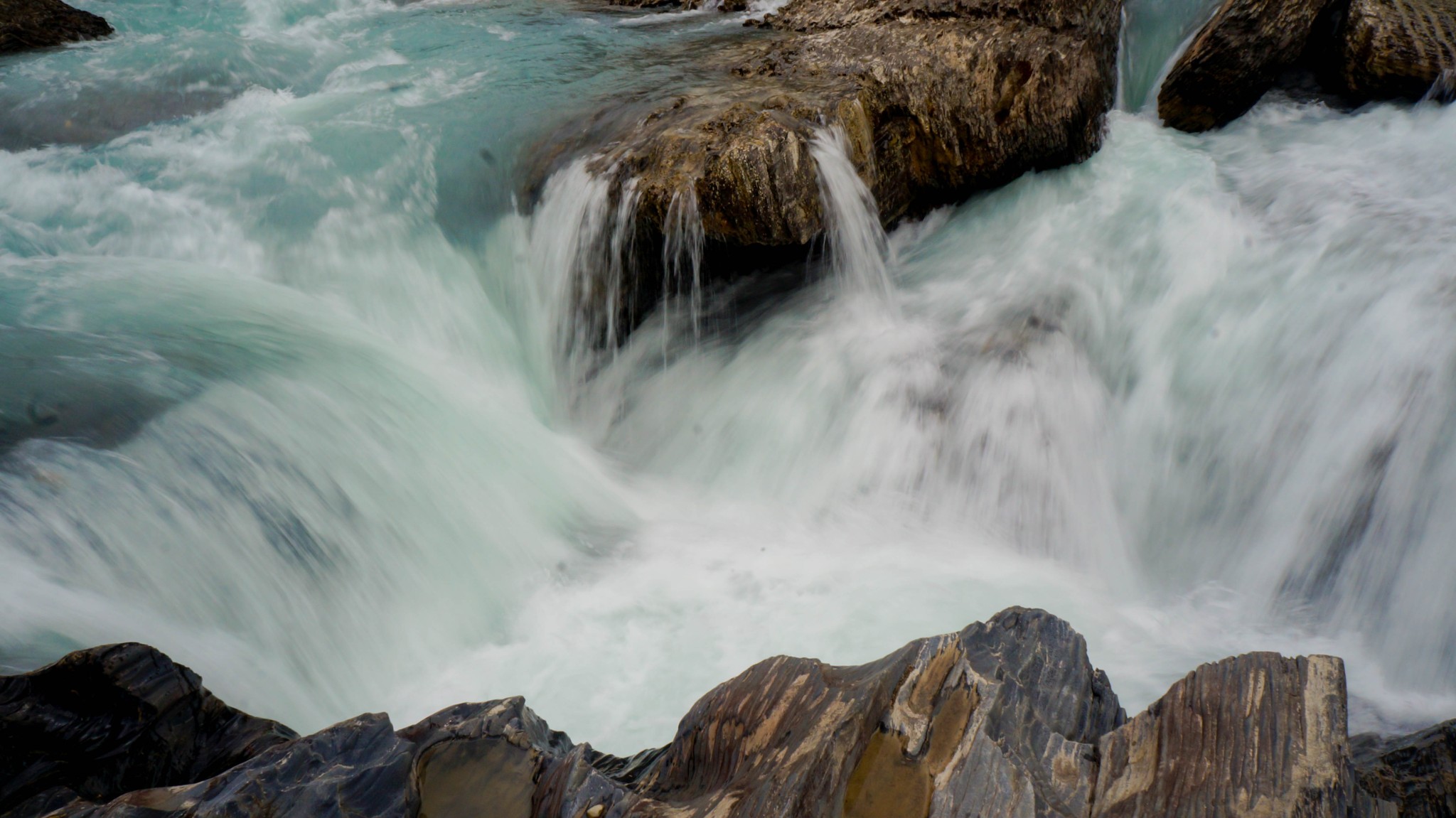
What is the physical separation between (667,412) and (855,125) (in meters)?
2.23

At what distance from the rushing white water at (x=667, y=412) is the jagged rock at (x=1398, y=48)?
244 mm

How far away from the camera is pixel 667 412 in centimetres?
583

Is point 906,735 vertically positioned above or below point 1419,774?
above

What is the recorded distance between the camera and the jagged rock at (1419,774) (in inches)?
95.3

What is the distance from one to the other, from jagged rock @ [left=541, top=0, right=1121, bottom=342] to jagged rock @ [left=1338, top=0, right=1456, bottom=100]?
1.62 metres

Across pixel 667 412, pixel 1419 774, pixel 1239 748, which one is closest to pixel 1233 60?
pixel 667 412

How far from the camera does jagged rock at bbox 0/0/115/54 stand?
8398 mm

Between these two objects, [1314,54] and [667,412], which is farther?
[1314,54]

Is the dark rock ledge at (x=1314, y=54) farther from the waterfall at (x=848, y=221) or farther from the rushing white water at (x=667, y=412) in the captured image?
the waterfall at (x=848, y=221)

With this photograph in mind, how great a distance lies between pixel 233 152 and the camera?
6848 mm

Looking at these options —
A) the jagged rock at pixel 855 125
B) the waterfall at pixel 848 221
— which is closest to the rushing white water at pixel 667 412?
the waterfall at pixel 848 221

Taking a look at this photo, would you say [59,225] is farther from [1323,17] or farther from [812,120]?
[1323,17]

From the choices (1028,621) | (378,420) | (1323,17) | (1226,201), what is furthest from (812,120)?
(1323,17)

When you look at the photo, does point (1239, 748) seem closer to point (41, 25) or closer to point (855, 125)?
point (855, 125)
